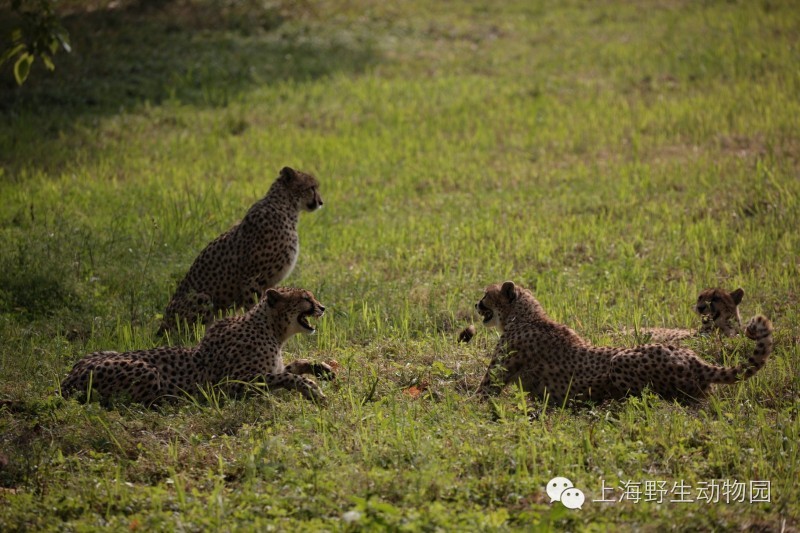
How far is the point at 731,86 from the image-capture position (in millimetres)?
18875

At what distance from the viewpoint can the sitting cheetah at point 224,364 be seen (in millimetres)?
7785

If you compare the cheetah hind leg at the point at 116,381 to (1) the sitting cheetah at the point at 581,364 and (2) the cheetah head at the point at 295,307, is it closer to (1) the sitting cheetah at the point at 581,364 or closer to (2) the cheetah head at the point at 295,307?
(2) the cheetah head at the point at 295,307

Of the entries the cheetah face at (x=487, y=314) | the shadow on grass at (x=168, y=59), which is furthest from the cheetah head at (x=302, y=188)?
the shadow on grass at (x=168, y=59)

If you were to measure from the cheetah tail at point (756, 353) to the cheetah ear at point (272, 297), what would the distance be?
11.0 feet

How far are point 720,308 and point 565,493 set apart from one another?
365 cm

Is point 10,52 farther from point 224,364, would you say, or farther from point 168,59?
point 168,59

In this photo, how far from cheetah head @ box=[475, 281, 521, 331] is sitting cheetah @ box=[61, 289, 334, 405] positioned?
1395mm

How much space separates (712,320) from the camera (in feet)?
29.6

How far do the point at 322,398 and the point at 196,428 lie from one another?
0.95m

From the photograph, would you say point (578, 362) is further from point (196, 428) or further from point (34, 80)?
point (34, 80)

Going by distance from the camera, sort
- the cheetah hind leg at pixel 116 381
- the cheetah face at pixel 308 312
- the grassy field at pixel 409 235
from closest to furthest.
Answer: the grassy field at pixel 409 235
the cheetah hind leg at pixel 116 381
the cheetah face at pixel 308 312

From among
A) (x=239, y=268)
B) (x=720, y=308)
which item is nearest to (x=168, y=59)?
(x=239, y=268)

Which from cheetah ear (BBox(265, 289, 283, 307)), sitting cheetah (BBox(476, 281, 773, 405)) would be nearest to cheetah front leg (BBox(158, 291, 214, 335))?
cheetah ear (BBox(265, 289, 283, 307))

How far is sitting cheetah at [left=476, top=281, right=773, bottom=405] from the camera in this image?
743cm
